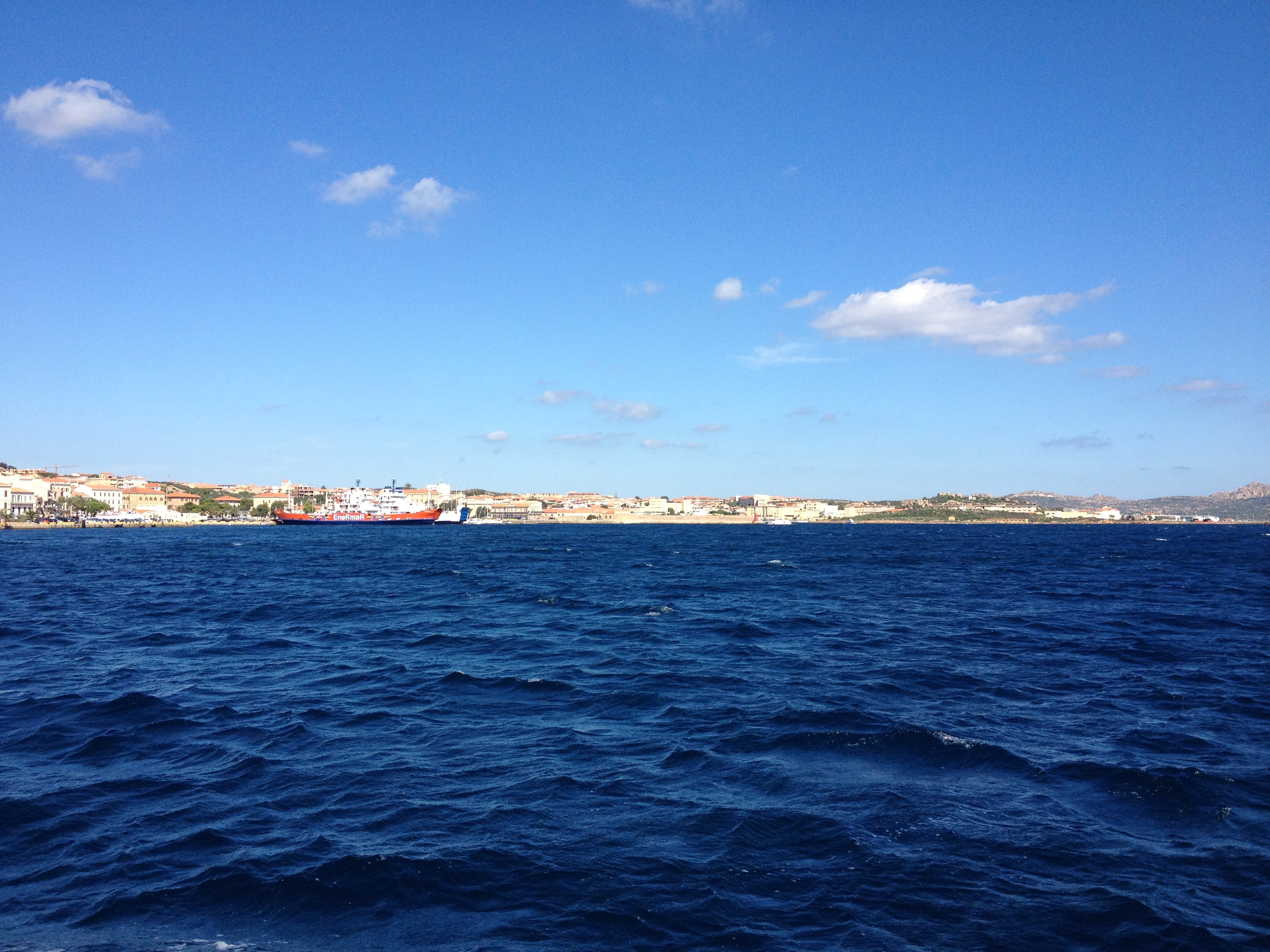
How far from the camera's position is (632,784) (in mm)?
10664

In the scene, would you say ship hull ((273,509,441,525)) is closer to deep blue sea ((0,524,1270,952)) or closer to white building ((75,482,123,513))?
white building ((75,482,123,513))

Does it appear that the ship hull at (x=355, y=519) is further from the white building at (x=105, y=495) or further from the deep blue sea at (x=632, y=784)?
the deep blue sea at (x=632, y=784)

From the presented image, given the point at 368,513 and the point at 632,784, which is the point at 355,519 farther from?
the point at 632,784

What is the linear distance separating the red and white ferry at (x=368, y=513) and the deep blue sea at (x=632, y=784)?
135 m

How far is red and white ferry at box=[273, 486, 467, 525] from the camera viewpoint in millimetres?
155125

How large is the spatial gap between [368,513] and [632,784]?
15815 centimetres

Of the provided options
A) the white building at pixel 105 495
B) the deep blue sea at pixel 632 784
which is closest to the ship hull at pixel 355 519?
the white building at pixel 105 495

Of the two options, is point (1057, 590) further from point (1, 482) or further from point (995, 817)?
point (1, 482)

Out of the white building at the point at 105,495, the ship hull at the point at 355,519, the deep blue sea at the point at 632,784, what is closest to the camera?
the deep blue sea at the point at 632,784

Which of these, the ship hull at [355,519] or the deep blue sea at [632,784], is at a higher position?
the ship hull at [355,519]

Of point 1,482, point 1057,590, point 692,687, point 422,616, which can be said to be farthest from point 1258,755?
point 1,482

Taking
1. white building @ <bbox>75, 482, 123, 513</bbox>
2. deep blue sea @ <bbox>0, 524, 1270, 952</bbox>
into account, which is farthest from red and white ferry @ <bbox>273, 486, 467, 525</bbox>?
deep blue sea @ <bbox>0, 524, 1270, 952</bbox>

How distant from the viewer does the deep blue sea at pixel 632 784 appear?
724cm

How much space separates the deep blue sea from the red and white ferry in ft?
443
